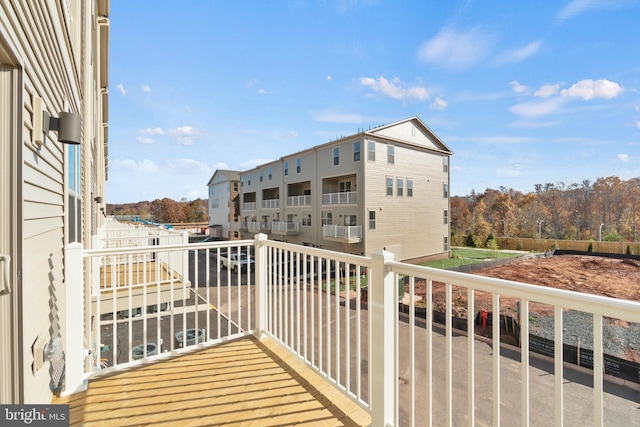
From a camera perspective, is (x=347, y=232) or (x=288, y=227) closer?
(x=347, y=232)

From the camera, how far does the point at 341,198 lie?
15.6 m

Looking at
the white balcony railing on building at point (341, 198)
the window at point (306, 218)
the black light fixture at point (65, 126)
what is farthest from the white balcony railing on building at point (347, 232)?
the black light fixture at point (65, 126)

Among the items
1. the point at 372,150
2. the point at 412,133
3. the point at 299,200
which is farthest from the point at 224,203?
the point at 412,133

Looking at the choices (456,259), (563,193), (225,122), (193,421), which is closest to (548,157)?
(563,193)

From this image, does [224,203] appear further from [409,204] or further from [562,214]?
[562,214]

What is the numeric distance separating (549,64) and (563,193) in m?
22.2

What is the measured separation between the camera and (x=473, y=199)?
42844 millimetres

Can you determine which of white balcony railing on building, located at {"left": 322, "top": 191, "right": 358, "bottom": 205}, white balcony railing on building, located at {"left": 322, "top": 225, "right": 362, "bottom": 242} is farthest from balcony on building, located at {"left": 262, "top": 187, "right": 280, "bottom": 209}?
white balcony railing on building, located at {"left": 322, "top": 225, "right": 362, "bottom": 242}

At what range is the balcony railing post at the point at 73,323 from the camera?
2.04 meters

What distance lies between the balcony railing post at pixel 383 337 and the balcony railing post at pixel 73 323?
2.11m

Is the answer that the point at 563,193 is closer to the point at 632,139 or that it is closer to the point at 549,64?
the point at 632,139

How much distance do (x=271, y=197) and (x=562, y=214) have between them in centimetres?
3426

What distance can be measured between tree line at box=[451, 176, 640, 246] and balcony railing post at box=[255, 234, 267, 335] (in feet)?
93.6

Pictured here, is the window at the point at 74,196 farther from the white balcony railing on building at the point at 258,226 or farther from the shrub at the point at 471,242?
the shrub at the point at 471,242
